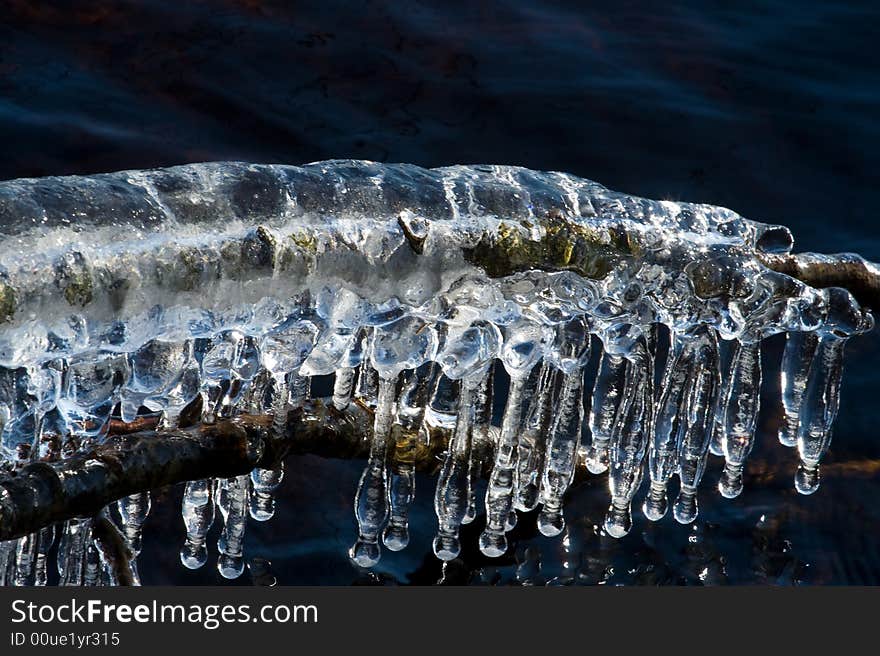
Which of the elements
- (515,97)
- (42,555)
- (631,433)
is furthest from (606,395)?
(515,97)

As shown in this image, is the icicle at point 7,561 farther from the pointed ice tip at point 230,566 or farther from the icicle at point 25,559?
the pointed ice tip at point 230,566

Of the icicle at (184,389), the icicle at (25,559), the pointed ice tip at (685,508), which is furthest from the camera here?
the pointed ice tip at (685,508)

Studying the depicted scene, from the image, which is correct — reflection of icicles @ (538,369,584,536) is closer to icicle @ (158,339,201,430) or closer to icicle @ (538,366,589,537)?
icicle @ (538,366,589,537)

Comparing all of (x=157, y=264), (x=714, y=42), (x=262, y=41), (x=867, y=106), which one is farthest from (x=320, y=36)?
(x=157, y=264)

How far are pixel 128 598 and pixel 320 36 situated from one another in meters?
3.62

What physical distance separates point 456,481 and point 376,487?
9.5 inches

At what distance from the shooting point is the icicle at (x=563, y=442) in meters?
3.62

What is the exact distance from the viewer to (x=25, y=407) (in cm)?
283

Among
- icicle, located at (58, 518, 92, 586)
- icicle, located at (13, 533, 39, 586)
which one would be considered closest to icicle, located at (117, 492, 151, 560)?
icicle, located at (58, 518, 92, 586)

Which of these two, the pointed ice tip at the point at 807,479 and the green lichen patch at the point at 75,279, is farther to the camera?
the pointed ice tip at the point at 807,479

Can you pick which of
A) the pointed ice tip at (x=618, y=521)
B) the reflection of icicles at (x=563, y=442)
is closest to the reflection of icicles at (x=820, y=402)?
the pointed ice tip at (x=618, y=521)

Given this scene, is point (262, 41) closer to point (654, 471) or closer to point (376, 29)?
point (376, 29)

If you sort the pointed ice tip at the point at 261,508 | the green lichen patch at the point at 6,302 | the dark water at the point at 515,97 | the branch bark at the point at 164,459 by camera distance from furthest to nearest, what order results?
the dark water at the point at 515,97 < the pointed ice tip at the point at 261,508 < the branch bark at the point at 164,459 < the green lichen patch at the point at 6,302

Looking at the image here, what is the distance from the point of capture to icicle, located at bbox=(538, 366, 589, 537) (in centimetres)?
362
